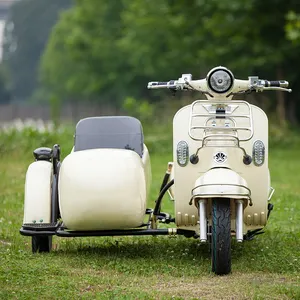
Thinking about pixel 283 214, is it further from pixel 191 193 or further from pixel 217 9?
pixel 217 9

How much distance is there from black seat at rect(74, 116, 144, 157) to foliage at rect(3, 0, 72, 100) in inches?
3504

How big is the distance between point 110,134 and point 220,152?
1.25m

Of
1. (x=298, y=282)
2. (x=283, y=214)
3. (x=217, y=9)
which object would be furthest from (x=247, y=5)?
(x=298, y=282)

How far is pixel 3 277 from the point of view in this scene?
6633 millimetres

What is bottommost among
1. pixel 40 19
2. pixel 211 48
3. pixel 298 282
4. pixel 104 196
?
pixel 298 282

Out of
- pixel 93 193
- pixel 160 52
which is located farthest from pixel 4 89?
pixel 93 193

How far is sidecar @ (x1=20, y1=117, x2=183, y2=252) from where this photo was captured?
720 cm

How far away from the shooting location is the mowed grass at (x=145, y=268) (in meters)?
6.25

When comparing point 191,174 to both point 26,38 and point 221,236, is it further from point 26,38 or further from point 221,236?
point 26,38

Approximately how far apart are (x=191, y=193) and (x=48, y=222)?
126 centimetres

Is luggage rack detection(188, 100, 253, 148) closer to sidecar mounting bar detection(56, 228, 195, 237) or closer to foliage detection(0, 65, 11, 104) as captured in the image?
sidecar mounting bar detection(56, 228, 195, 237)

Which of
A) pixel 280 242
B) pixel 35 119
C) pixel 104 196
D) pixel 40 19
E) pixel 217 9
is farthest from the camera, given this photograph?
pixel 40 19

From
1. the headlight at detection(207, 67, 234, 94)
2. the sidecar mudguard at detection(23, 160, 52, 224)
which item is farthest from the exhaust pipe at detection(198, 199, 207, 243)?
the sidecar mudguard at detection(23, 160, 52, 224)

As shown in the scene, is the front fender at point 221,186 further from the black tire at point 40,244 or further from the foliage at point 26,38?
the foliage at point 26,38
